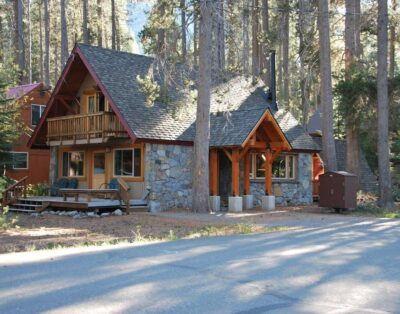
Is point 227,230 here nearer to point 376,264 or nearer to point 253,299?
point 376,264

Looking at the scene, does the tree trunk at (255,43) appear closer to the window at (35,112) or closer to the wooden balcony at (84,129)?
the window at (35,112)

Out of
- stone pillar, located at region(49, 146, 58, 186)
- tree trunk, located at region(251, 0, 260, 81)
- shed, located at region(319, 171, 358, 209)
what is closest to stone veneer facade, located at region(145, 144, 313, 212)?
shed, located at region(319, 171, 358, 209)

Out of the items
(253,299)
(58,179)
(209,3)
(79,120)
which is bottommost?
(253,299)

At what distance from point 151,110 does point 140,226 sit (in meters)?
7.56

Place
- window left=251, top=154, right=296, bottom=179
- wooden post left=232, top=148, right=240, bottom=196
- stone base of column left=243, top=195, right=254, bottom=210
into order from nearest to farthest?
wooden post left=232, top=148, right=240, bottom=196 → stone base of column left=243, top=195, right=254, bottom=210 → window left=251, top=154, right=296, bottom=179

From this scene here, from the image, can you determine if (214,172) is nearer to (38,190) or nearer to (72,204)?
(72,204)

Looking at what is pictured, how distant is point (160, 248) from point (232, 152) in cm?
1152

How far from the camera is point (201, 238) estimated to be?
509 inches

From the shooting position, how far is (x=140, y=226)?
1620cm

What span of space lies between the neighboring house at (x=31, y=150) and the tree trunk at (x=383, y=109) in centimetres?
1807

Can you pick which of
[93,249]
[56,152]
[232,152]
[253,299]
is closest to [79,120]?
[56,152]

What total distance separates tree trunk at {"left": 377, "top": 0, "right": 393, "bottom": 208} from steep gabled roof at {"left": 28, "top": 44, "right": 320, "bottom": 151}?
4.39 meters

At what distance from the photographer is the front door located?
24062 mm

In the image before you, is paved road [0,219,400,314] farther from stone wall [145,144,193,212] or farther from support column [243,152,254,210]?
support column [243,152,254,210]
